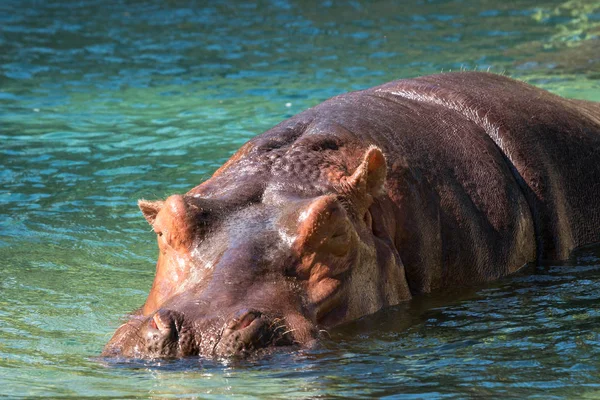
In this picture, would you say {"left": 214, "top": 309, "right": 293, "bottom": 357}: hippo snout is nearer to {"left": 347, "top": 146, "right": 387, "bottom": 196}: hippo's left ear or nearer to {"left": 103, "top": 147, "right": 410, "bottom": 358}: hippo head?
{"left": 103, "top": 147, "right": 410, "bottom": 358}: hippo head

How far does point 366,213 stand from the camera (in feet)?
17.4

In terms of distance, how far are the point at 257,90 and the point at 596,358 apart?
908 centimetres

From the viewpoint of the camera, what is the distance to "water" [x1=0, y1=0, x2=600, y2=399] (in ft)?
13.9

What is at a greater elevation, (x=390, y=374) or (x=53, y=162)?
(x=53, y=162)

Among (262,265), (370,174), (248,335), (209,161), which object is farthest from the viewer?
(209,161)

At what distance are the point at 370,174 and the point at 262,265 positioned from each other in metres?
0.92

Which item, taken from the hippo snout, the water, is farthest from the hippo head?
the water

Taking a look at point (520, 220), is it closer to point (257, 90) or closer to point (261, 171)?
point (261, 171)

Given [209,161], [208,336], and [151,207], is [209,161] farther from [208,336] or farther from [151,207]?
[208,336]

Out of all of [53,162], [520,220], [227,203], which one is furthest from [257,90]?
[227,203]

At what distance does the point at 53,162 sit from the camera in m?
10.1

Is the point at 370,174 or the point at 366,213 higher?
the point at 370,174

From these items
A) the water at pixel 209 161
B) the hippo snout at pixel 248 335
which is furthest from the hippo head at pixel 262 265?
the water at pixel 209 161

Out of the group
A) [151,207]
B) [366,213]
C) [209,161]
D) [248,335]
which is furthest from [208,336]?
[209,161]
